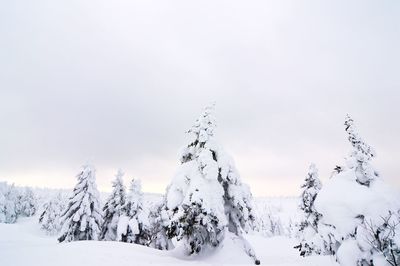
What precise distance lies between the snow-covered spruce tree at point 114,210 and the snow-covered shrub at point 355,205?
2537 centimetres

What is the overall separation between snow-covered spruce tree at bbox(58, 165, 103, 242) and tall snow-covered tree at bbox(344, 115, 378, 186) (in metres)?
25.8

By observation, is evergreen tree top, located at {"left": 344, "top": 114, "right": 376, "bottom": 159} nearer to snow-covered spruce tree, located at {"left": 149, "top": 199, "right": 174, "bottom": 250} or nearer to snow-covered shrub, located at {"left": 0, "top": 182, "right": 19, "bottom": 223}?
snow-covered spruce tree, located at {"left": 149, "top": 199, "right": 174, "bottom": 250}

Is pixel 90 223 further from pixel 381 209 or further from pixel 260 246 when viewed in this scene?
pixel 260 246

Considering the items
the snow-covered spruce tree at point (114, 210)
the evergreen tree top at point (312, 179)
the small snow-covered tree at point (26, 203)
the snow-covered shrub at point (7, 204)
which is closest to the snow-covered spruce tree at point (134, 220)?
the snow-covered spruce tree at point (114, 210)

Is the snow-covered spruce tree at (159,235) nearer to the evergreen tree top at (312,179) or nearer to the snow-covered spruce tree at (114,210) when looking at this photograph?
the snow-covered spruce tree at (114,210)

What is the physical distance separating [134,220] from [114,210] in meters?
3.86

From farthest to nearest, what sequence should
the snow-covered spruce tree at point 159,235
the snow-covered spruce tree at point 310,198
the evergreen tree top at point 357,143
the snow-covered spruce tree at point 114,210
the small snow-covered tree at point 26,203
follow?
the small snow-covered tree at point 26,203 < the snow-covered spruce tree at point 114,210 < the snow-covered spruce tree at point 159,235 < the snow-covered spruce tree at point 310,198 < the evergreen tree top at point 357,143

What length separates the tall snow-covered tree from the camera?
1255 cm

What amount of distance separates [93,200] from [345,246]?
2609cm

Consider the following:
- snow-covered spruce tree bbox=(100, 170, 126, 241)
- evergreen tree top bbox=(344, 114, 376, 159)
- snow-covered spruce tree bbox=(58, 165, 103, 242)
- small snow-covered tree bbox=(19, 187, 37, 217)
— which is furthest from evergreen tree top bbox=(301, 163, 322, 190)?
small snow-covered tree bbox=(19, 187, 37, 217)

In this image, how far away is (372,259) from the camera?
10.6 metres

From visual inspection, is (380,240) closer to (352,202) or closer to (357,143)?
(352,202)

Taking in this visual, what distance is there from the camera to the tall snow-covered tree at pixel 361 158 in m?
12.5

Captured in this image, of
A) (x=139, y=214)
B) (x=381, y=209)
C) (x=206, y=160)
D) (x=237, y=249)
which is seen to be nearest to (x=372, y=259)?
(x=381, y=209)
